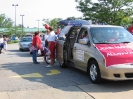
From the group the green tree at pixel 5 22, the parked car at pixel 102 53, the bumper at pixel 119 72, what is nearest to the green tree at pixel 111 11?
the parked car at pixel 102 53

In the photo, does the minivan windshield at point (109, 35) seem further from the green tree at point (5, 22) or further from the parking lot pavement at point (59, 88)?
the green tree at point (5, 22)

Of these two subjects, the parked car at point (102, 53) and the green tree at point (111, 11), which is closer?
the parked car at point (102, 53)

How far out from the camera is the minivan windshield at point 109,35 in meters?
7.28

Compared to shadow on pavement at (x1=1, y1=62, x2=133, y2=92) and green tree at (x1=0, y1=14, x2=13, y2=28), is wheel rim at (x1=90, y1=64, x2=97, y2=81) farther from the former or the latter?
green tree at (x1=0, y1=14, x2=13, y2=28)

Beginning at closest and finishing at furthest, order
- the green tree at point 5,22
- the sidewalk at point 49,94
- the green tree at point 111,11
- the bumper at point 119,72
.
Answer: the sidewalk at point 49,94 → the bumper at point 119,72 → the green tree at point 111,11 → the green tree at point 5,22

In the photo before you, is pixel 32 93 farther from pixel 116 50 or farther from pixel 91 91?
pixel 116 50

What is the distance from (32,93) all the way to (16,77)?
2.16m

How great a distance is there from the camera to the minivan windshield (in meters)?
7.28

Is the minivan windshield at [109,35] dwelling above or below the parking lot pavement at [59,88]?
above

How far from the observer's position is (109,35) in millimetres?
7508

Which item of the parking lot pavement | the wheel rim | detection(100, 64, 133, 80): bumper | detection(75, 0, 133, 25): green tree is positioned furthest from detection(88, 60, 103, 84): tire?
detection(75, 0, 133, 25): green tree

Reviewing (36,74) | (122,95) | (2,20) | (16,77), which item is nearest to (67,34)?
(36,74)

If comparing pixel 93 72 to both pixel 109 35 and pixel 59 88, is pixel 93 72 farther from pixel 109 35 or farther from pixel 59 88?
pixel 109 35

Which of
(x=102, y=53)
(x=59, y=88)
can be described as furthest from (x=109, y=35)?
(x=59, y=88)
